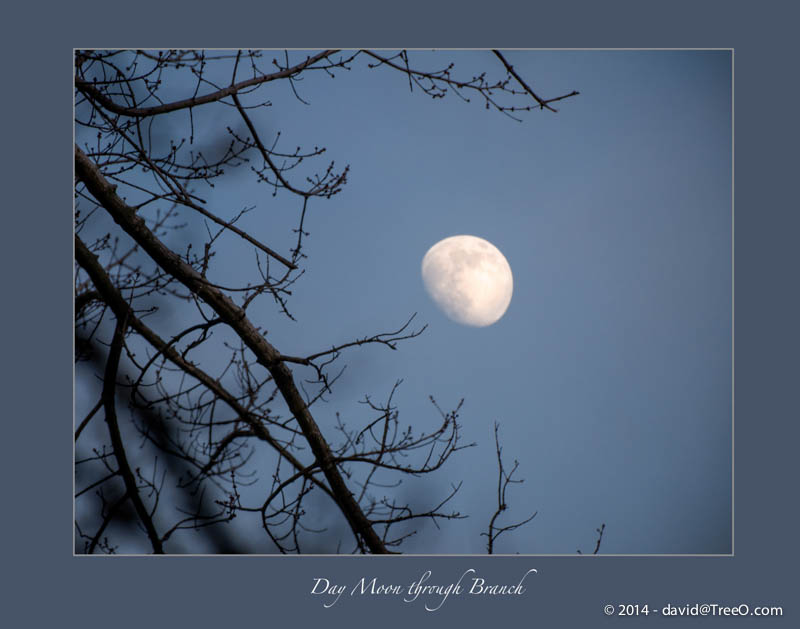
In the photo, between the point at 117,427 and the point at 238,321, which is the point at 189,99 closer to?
the point at 238,321

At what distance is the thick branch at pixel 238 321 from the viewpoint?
8.34 feet

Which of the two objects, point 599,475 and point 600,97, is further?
point 600,97

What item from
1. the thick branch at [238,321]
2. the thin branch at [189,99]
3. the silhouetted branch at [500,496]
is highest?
the thin branch at [189,99]

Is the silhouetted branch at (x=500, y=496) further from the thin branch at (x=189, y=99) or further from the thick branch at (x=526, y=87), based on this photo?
the thin branch at (x=189, y=99)

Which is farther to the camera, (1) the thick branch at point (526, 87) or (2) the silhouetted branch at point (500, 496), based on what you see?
(1) the thick branch at point (526, 87)

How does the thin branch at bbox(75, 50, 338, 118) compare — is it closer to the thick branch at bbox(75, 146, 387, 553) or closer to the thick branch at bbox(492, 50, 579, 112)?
the thick branch at bbox(75, 146, 387, 553)

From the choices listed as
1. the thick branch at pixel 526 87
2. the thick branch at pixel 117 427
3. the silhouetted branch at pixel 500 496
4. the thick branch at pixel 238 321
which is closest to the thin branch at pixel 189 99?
the thick branch at pixel 238 321

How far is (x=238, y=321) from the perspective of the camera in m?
2.54

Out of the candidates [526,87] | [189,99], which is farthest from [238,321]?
[526,87]

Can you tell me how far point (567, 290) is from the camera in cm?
266

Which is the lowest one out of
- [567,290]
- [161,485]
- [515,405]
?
[161,485]

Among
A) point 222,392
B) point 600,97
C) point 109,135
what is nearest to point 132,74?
point 109,135

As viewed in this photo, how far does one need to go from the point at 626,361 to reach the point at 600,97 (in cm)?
97

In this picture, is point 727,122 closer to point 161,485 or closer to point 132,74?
point 132,74
